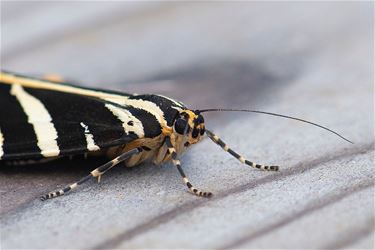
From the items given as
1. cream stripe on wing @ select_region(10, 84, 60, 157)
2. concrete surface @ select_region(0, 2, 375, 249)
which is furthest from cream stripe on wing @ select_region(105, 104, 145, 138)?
cream stripe on wing @ select_region(10, 84, 60, 157)

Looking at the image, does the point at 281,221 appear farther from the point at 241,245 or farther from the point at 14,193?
the point at 14,193

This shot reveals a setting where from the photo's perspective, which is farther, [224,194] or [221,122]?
[221,122]

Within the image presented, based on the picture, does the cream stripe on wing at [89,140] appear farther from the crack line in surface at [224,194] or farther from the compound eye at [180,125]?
the crack line in surface at [224,194]

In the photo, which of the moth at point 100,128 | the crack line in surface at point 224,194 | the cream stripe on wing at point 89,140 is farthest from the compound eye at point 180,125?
the crack line in surface at point 224,194

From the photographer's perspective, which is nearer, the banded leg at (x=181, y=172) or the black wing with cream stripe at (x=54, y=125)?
the banded leg at (x=181, y=172)

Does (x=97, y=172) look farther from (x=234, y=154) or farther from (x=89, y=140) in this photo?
(x=234, y=154)

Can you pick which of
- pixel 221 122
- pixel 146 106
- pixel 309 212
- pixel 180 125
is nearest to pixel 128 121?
pixel 146 106
